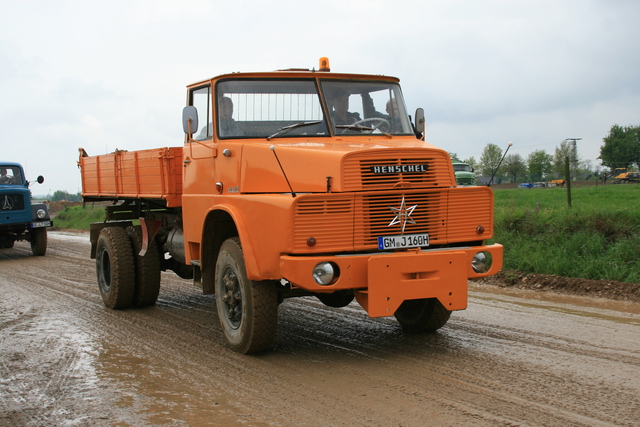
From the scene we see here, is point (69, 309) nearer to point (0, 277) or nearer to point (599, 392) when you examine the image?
point (0, 277)

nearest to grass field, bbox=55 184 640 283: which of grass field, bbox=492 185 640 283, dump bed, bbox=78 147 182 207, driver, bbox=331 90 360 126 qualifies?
grass field, bbox=492 185 640 283

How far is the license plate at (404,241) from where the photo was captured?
543 cm

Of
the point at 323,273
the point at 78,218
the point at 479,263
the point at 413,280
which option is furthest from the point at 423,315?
the point at 78,218

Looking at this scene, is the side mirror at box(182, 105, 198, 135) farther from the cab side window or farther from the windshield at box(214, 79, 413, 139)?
the windshield at box(214, 79, 413, 139)

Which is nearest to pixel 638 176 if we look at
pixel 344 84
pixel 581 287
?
pixel 581 287

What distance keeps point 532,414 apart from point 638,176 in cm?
5227

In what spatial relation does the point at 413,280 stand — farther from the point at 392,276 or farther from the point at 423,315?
the point at 423,315

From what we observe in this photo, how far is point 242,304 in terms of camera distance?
585 cm

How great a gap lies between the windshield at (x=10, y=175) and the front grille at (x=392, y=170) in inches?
577

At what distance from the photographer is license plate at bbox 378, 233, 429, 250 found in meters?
5.43

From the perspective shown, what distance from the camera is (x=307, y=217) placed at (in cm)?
522

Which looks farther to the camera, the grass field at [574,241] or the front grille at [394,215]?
the grass field at [574,241]

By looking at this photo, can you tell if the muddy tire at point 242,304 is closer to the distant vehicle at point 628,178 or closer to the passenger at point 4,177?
the passenger at point 4,177

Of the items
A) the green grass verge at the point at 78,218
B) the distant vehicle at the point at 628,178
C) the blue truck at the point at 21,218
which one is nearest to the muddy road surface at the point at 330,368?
the blue truck at the point at 21,218
